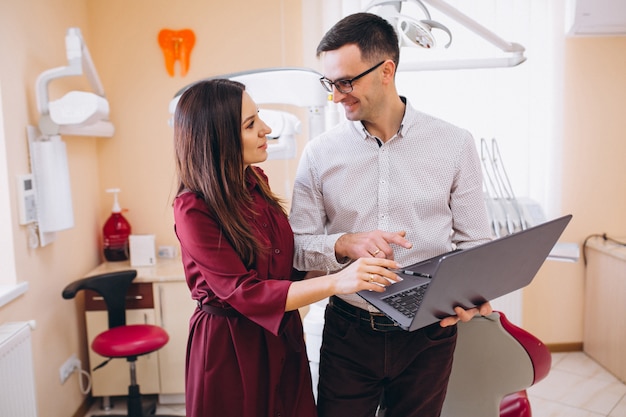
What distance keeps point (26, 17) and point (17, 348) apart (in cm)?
131

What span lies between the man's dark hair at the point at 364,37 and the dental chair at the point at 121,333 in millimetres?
1521

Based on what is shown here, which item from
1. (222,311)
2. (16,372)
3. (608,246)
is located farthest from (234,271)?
(608,246)

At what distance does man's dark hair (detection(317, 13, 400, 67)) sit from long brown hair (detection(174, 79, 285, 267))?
1.02ft

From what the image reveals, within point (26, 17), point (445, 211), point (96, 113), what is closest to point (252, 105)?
point (445, 211)

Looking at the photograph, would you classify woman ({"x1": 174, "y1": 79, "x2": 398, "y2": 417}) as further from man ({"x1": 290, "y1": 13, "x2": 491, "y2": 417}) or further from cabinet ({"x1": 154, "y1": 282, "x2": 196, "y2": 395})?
cabinet ({"x1": 154, "y1": 282, "x2": 196, "y2": 395})

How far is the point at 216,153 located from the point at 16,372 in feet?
3.79

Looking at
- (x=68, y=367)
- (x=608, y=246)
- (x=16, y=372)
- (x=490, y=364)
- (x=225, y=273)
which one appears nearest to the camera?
(x=225, y=273)

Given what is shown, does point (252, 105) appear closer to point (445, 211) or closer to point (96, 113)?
point (445, 211)

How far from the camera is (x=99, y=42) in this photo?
9.80ft

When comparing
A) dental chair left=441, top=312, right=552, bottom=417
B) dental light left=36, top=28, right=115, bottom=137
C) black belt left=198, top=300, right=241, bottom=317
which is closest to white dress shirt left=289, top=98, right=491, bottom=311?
black belt left=198, top=300, right=241, bottom=317

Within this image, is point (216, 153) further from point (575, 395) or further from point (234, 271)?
point (575, 395)

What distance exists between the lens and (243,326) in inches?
53.9

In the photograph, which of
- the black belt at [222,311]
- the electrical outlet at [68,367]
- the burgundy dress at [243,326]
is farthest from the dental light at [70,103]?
the black belt at [222,311]

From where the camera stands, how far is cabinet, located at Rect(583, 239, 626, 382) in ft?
9.81
